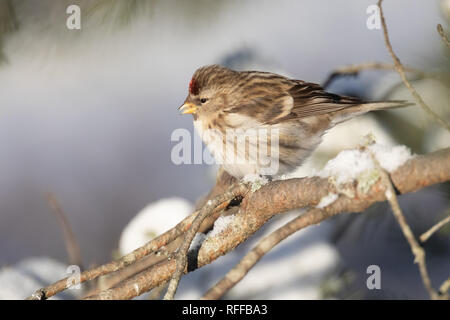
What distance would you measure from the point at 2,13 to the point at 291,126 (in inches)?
30.7

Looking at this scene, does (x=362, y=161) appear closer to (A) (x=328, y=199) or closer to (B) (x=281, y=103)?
(A) (x=328, y=199)

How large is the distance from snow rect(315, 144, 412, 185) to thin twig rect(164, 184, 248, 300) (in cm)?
18

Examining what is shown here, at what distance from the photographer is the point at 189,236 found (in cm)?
76

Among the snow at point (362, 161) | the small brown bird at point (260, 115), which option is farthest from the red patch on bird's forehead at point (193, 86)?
the snow at point (362, 161)

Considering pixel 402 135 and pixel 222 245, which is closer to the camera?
pixel 222 245

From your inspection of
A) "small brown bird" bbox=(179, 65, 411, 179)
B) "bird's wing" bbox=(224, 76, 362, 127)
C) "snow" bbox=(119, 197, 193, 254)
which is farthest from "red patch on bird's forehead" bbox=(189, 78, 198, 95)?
"snow" bbox=(119, 197, 193, 254)

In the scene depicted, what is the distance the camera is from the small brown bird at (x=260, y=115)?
1.31 meters

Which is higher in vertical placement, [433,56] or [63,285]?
[433,56]

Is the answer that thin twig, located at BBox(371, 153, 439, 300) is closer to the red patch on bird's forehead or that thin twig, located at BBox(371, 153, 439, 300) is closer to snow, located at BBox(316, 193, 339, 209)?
snow, located at BBox(316, 193, 339, 209)

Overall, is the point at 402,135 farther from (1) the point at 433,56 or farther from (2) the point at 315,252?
(2) the point at 315,252

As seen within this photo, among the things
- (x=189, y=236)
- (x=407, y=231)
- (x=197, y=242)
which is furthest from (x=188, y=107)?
(x=407, y=231)

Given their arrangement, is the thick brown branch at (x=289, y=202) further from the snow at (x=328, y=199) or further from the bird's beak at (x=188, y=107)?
the bird's beak at (x=188, y=107)

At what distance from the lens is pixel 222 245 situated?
2.94ft

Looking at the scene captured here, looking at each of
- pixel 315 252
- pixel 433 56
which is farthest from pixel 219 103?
pixel 433 56
